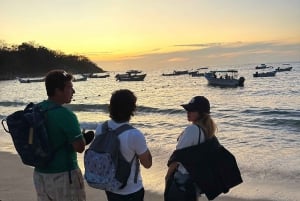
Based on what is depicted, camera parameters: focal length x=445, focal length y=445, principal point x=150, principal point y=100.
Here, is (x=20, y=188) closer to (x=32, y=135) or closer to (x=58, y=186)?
(x=58, y=186)

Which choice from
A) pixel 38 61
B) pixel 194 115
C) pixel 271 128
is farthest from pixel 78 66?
pixel 194 115

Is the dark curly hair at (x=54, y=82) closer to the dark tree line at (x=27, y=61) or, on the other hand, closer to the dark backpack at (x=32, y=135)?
the dark backpack at (x=32, y=135)

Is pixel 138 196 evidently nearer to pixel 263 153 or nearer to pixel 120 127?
pixel 120 127

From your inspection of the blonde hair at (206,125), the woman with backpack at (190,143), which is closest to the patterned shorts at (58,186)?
the woman with backpack at (190,143)

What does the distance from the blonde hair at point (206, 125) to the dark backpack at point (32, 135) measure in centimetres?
125

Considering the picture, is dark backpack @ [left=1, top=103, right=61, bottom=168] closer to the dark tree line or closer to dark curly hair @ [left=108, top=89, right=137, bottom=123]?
dark curly hair @ [left=108, top=89, right=137, bottom=123]

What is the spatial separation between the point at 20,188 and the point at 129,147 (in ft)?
15.8

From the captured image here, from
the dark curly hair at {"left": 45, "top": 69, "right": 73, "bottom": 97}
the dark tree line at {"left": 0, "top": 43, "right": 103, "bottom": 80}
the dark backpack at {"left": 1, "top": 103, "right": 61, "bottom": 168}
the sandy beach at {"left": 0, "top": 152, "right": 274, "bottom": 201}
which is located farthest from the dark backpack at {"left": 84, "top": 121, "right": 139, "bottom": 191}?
the dark tree line at {"left": 0, "top": 43, "right": 103, "bottom": 80}

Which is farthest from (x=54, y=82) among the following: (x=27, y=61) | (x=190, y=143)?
(x=27, y=61)

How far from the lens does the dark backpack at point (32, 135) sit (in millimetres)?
3336

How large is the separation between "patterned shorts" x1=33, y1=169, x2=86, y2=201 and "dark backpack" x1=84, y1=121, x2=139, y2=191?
0.20 m

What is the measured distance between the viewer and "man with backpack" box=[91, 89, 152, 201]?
3312mm

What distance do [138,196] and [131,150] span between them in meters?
0.40

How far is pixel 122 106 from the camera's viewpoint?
340cm
